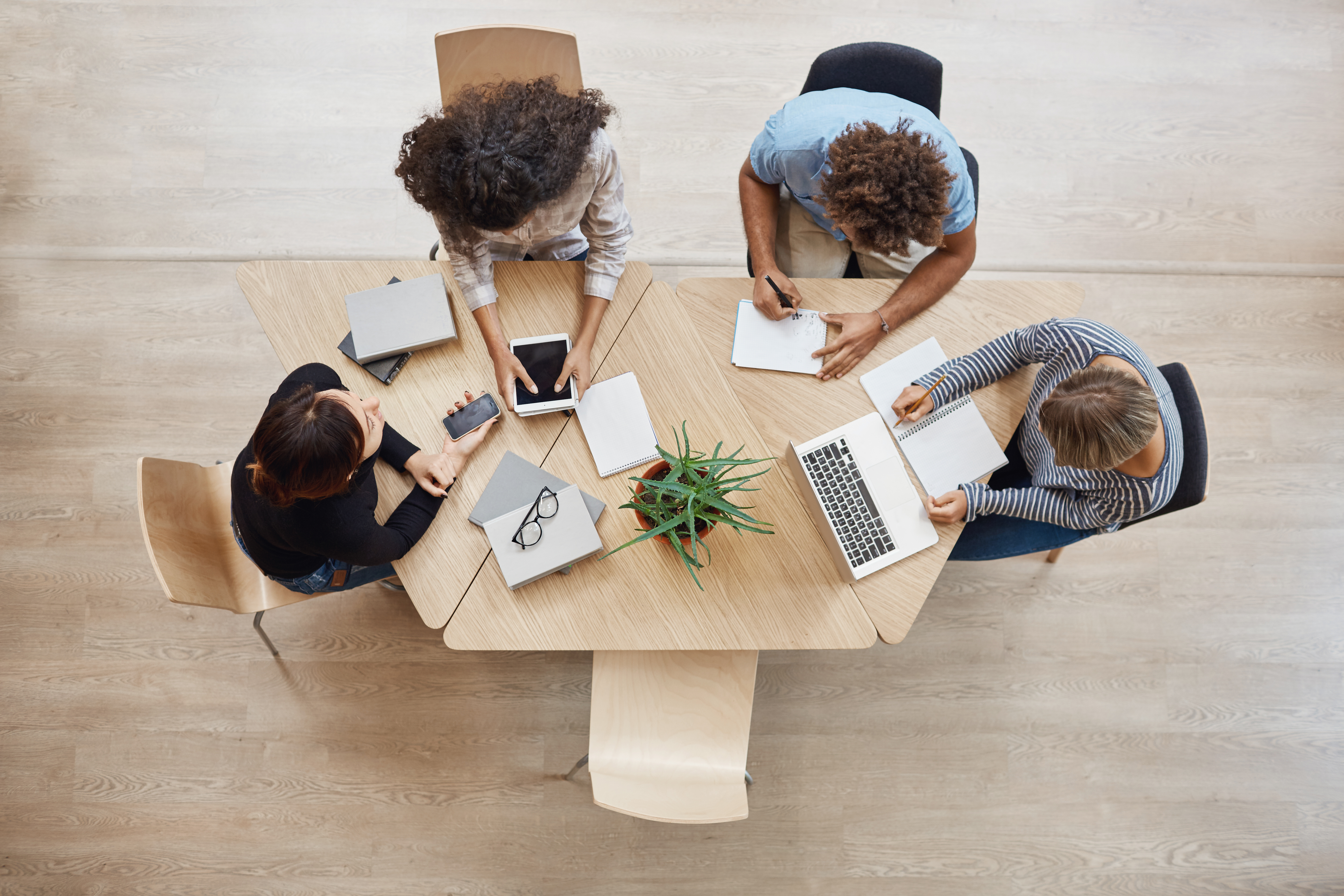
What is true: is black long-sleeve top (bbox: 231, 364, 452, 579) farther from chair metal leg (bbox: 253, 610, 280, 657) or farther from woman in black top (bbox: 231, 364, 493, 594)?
chair metal leg (bbox: 253, 610, 280, 657)

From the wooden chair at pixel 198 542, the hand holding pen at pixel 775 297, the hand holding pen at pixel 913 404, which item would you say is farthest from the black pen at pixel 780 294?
the wooden chair at pixel 198 542

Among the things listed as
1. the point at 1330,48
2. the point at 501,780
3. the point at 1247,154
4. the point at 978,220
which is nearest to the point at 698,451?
the point at 501,780

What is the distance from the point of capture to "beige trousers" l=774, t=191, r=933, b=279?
6.55 ft

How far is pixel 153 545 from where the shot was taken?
64.3 inches

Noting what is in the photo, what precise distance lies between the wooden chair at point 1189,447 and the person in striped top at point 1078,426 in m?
0.03

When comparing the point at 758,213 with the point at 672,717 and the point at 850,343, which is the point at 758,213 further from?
the point at 672,717

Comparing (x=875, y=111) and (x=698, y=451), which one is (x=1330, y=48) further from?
(x=698, y=451)

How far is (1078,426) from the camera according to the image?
1.52 metres

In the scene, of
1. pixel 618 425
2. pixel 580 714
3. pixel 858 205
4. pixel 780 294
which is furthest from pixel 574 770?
pixel 858 205

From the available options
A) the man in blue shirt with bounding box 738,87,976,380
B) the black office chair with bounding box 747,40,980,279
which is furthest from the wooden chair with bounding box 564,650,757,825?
the black office chair with bounding box 747,40,980,279

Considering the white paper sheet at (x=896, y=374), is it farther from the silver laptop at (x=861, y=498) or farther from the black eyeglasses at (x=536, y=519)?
the black eyeglasses at (x=536, y=519)

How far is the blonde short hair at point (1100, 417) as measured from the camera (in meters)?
1.48

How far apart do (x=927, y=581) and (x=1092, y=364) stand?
1.96 feet

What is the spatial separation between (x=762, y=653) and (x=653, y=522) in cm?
99
